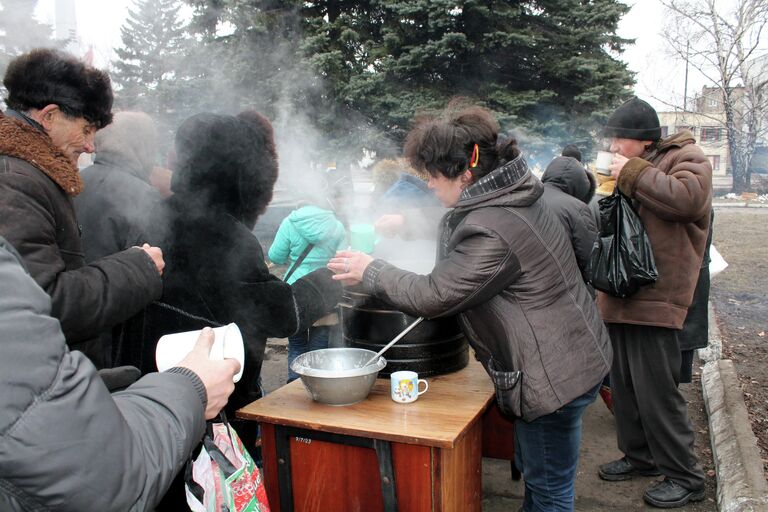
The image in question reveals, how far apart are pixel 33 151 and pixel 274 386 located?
3.55 m

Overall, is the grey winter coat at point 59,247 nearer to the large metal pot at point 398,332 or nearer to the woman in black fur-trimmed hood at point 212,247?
the woman in black fur-trimmed hood at point 212,247

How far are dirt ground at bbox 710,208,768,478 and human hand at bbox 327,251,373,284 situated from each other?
2.70m

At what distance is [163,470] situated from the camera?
1122mm

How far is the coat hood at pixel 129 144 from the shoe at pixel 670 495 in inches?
127

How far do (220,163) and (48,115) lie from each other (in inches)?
23.9

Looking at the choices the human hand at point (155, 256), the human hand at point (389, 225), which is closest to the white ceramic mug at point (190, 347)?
the human hand at point (155, 256)

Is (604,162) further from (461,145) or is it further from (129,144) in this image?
(129,144)

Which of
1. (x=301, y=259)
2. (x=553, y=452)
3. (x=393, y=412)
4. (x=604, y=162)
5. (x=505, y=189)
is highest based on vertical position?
(x=604, y=162)

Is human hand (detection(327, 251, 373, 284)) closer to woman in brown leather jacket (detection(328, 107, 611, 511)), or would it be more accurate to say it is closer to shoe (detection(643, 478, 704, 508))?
woman in brown leather jacket (detection(328, 107, 611, 511))

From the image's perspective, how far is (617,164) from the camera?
10.1ft

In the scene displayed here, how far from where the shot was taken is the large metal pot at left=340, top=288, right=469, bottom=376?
8.38 feet

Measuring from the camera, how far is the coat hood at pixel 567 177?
4.07 meters

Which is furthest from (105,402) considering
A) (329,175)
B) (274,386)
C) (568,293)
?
(329,175)

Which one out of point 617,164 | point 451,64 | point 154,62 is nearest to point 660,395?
point 617,164
